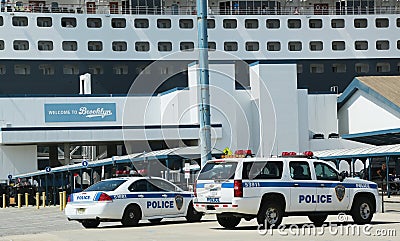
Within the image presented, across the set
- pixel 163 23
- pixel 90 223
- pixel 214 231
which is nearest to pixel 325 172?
pixel 214 231

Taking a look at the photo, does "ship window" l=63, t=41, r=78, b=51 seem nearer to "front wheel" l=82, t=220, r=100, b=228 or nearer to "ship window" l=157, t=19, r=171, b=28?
"ship window" l=157, t=19, r=171, b=28

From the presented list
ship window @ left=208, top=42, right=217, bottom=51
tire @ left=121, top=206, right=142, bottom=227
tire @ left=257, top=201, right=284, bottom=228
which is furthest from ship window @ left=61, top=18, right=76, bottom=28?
tire @ left=257, top=201, right=284, bottom=228

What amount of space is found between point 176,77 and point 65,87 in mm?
7010

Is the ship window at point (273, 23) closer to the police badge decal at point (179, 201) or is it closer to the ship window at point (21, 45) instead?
the ship window at point (21, 45)

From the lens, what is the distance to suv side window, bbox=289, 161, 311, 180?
1686 centimetres

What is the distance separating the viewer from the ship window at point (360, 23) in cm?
5481

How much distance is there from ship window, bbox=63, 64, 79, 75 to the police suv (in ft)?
112

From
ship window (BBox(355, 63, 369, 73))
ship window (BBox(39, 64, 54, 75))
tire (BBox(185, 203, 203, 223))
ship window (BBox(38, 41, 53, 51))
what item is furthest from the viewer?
ship window (BBox(355, 63, 369, 73))

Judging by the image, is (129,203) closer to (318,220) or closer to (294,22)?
(318,220)

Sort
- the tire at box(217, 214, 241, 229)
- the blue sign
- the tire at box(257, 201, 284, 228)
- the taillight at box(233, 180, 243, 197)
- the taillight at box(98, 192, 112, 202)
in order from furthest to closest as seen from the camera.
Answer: the blue sign
the taillight at box(98, 192, 112, 202)
the tire at box(217, 214, 241, 229)
the tire at box(257, 201, 284, 228)
the taillight at box(233, 180, 243, 197)

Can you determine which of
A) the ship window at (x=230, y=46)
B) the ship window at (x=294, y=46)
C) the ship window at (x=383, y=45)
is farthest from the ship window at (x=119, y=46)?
the ship window at (x=383, y=45)

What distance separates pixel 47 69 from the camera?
49938 millimetres

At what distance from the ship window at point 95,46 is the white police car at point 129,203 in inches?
1261

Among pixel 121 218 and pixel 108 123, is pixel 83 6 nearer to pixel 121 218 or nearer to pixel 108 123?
pixel 108 123
